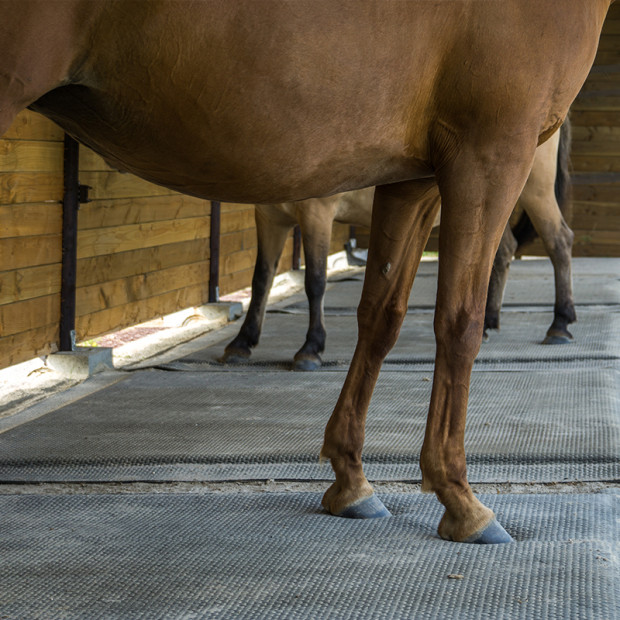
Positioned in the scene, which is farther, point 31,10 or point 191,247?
point 191,247

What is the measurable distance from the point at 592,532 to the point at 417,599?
53cm

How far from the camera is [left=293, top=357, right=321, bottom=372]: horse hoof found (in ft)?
12.5

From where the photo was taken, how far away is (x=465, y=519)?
5.93 feet

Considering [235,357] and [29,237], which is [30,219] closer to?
[29,237]

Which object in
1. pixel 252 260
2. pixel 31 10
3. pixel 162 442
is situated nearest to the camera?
pixel 31 10

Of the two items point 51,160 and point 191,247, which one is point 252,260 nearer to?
point 191,247

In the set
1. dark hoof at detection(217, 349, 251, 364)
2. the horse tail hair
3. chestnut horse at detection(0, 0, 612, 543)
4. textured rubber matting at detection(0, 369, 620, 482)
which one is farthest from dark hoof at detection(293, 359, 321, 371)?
the horse tail hair

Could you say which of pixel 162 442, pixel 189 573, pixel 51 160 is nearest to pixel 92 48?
pixel 189 573

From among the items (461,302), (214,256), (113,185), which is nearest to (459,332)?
(461,302)

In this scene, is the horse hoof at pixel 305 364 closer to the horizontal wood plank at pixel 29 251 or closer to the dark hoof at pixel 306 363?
the dark hoof at pixel 306 363

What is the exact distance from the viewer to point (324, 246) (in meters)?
4.11

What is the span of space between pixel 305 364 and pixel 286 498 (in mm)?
1692

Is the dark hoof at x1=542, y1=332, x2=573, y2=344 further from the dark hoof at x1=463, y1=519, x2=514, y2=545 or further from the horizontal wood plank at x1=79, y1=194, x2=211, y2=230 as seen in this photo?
the dark hoof at x1=463, y1=519, x2=514, y2=545

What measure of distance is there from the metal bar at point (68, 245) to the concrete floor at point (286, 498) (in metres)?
0.28
